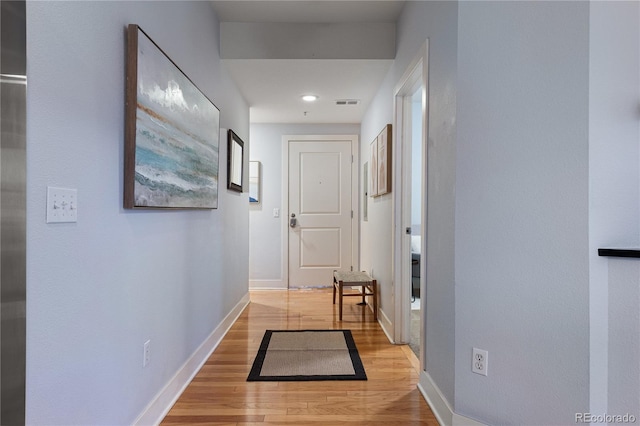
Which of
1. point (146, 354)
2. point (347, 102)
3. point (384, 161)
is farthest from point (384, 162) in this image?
point (146, 354)

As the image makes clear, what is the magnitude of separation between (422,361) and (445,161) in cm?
113

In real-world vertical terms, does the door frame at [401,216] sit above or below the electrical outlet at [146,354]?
above

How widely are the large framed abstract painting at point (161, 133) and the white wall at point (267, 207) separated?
2504mm

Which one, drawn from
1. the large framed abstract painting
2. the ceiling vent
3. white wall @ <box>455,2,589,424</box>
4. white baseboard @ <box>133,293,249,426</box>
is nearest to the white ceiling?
the ceiling vent

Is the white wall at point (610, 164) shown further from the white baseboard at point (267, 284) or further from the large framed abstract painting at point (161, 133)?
the white baseboard at point (267, 284)

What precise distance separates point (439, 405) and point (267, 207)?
11.4 ft

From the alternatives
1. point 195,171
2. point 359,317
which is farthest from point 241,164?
point 359,317

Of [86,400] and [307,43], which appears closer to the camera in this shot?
[86,400]

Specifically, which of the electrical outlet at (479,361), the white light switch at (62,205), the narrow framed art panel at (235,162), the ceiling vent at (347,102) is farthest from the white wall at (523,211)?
the ceiling vent at (347,102)

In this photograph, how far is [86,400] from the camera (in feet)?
3.89

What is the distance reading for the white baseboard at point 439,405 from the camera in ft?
5.11

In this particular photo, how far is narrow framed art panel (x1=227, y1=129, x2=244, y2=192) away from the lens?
2941 millimetres

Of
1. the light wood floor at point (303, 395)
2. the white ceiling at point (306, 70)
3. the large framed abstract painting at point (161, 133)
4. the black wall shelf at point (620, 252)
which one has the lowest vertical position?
the light wood floor at point (303, 395)

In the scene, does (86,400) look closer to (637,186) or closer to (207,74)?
(207,74)
